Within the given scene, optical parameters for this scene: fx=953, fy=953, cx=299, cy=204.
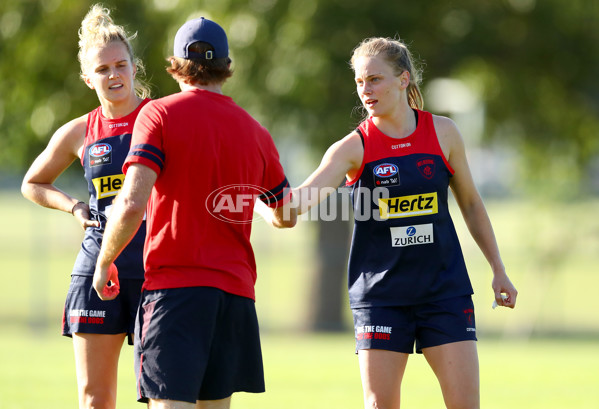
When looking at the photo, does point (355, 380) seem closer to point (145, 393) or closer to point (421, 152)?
point (421, 152)

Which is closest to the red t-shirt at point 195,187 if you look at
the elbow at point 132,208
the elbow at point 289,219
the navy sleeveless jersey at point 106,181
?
the elbow at point 132,208

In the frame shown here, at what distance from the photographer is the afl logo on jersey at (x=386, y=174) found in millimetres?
4844

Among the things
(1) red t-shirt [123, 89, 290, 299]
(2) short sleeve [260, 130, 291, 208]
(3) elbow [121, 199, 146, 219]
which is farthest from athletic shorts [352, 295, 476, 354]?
(3) elbow [121, 199, 146, 219]

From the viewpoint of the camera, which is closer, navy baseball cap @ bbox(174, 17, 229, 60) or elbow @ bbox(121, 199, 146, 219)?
elbow @ bbox(121, 199, 146, 219)

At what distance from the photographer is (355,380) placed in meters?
10.8

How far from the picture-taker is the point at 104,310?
489 cm

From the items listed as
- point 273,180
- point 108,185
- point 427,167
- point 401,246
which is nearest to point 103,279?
point 273,180

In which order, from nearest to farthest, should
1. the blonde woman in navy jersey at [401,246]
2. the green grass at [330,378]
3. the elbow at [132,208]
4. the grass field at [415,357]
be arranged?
the elbow at [132,208] → the blonde woman in navy jersey at [401,246] → the green grass at [330,378] → the grass field at [415,357]

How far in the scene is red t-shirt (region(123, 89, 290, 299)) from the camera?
3.87 m

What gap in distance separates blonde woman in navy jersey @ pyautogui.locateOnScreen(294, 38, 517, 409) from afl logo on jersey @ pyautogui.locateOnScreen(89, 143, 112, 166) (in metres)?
1.03

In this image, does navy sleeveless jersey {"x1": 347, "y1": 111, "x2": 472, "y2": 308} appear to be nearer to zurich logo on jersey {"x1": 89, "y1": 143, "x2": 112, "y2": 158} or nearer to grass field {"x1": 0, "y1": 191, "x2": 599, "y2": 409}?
zurich logo on jersey {"x1": 89, "y1": 143, "x2": 112, "y2": 158}

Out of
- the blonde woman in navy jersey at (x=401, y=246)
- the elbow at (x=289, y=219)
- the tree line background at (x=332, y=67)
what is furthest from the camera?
the tree line background at (x=332, y=67)

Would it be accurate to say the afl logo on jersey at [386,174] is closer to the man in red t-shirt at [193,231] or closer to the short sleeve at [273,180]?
the short sleeve at [273,180]

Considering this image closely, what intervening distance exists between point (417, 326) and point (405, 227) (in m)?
0.51
